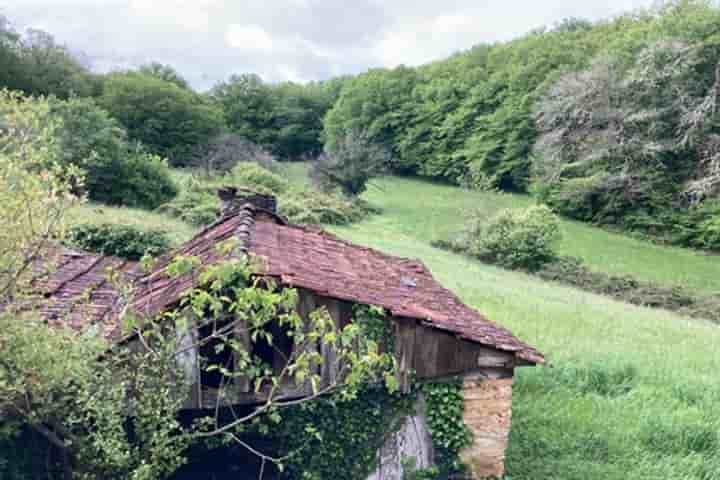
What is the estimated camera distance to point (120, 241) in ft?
54.3

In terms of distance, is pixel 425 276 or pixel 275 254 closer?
pixel 275 254

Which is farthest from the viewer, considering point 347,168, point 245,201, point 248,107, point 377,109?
point 248,107

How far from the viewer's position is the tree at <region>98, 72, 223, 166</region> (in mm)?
48938

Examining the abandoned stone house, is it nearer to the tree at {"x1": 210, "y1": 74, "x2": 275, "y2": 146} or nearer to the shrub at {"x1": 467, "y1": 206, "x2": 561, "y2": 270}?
the shrub at {"x1": 467, "y1": 206, "x2": 561, "y2": 270}

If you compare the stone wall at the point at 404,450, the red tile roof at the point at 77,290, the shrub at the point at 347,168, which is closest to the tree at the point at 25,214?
the red tile roof at the point at 77,290

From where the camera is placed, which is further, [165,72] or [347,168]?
[165,72]

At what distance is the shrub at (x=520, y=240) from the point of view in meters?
27.4

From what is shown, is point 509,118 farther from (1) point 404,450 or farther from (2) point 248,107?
(1) point 404,450

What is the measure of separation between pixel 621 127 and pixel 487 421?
36.3 m

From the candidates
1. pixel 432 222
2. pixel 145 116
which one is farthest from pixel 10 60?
pixel 432 222

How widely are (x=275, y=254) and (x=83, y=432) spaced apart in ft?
9.56

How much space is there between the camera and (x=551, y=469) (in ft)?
26.7

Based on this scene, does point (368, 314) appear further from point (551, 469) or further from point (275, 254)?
point (551, 469)

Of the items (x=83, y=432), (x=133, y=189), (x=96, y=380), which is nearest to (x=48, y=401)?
(x=96, y=380)
